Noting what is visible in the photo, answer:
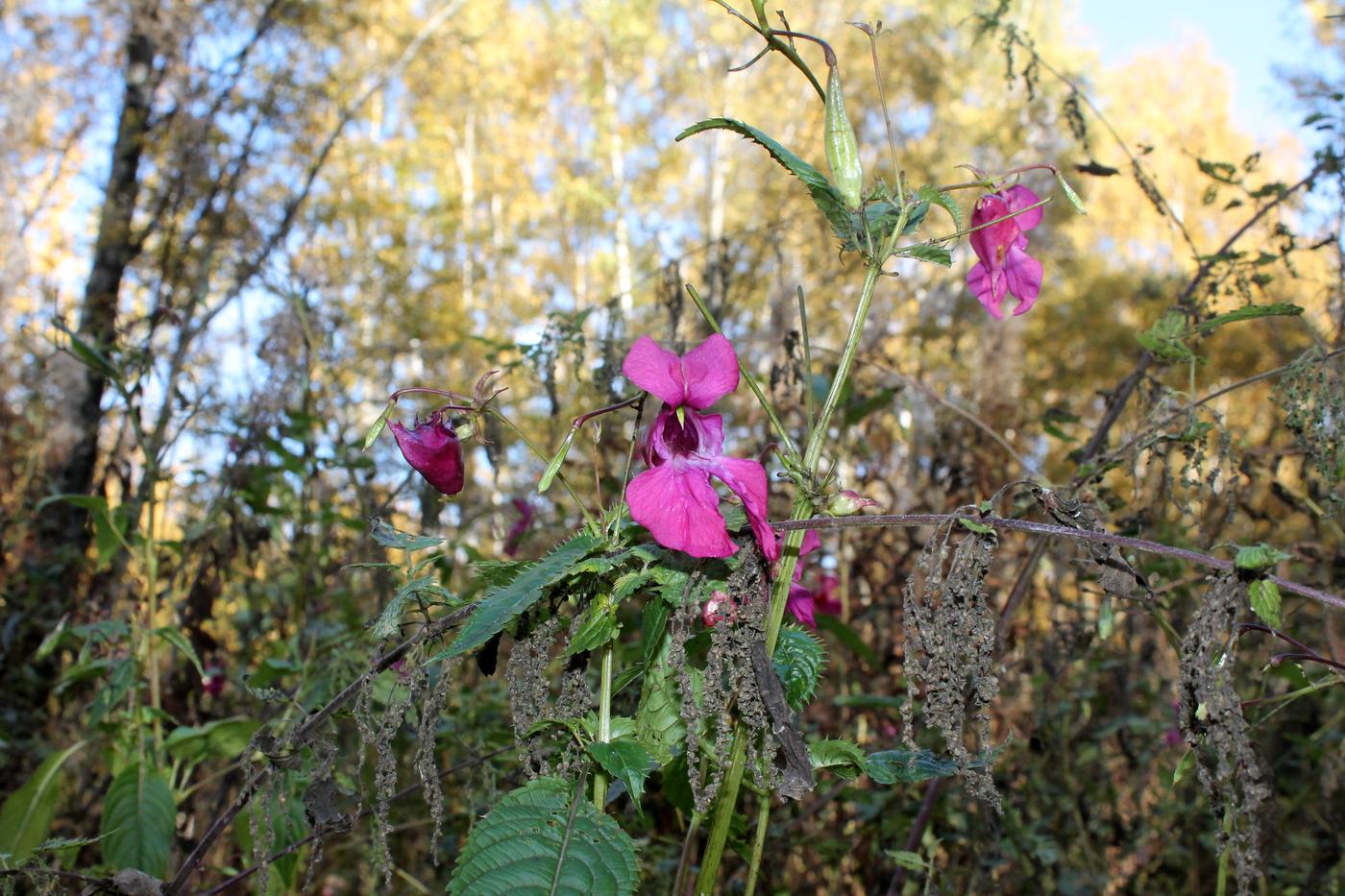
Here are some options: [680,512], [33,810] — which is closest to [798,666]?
[680,512]

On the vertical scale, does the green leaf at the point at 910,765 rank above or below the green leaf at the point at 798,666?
below

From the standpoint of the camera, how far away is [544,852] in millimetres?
779

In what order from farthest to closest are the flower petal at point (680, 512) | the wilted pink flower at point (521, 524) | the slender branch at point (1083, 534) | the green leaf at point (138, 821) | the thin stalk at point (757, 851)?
the wilted pink flower at point (521, 524) → the green leaf at point (138, 821) → the thin stalk at point (757, 851) → the flower petal at point (680, 512) → the slender branch at point (1083, 534)

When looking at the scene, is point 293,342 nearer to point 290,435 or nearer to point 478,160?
point 290,435

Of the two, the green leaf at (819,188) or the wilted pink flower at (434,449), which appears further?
the wilted pink flower at (434,449)

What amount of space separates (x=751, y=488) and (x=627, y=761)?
24 centimetres

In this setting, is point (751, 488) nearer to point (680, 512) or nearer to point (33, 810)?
point (680, 512)

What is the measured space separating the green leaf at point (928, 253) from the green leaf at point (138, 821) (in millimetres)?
1392

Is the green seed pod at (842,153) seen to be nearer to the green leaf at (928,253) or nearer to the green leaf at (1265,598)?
the green leaf at (928,253)

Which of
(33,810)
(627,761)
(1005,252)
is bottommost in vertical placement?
(33,810)

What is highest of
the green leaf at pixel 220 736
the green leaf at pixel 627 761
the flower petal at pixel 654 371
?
the flower petal at pixel 654 371

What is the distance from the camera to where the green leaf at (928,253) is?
2.78 feet

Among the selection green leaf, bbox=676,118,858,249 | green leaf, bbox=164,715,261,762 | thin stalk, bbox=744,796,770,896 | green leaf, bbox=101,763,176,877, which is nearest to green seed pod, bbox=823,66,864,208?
green leaf, bbox=676,118,858,249

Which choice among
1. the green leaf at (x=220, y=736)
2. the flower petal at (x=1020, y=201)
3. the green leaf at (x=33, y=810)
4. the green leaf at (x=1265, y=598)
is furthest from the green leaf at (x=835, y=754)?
the green leaf at (x=33, y=810)
